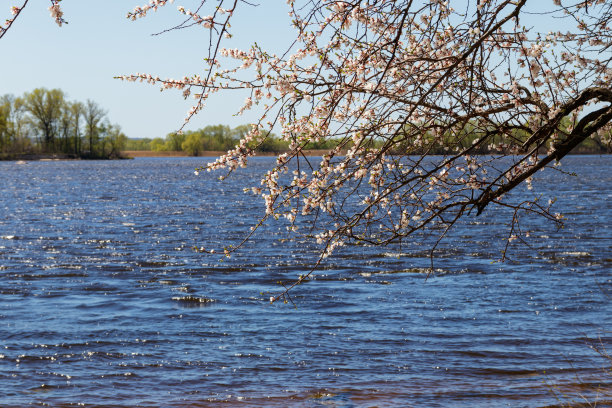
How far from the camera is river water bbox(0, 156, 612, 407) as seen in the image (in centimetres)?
1008

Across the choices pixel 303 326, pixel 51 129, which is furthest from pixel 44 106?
pixel 303 326

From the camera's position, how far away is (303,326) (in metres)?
13.3

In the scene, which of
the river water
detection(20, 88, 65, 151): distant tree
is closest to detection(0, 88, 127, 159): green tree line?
detection(20, 88, 65, 151): distant tree

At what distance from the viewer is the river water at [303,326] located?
10.1m

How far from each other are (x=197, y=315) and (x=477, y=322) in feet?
18.3

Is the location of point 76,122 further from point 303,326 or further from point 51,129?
point 303,326

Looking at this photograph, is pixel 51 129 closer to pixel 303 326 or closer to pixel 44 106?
pixel 44 106

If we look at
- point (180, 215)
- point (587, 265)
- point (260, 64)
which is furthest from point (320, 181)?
point (180, 215)

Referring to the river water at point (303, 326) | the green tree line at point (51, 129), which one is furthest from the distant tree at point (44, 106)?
the river water at point (303, 326)

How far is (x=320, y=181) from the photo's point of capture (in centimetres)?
656

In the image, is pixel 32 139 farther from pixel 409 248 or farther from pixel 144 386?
pixel 144 386

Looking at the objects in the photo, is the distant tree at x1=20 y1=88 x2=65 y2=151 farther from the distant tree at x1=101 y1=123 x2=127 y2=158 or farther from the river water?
the river water

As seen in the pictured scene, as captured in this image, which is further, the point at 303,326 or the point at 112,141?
the point at 112,141

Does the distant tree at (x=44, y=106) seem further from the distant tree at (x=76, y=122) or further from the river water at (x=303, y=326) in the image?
the river water at (x=303, y=326)
